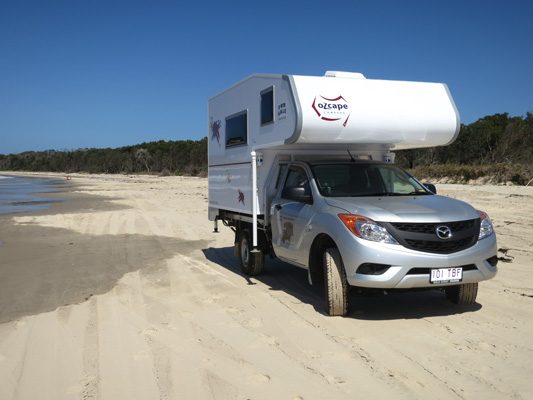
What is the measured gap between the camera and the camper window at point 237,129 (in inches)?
343

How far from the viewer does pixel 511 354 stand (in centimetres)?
502

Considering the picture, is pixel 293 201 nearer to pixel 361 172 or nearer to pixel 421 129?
pixel 361 172

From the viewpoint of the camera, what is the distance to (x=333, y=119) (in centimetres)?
694

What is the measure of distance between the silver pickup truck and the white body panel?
0.59 metres

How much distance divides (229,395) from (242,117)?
5.38 metres

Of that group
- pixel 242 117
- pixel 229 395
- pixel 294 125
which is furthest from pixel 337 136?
pixel 229 395

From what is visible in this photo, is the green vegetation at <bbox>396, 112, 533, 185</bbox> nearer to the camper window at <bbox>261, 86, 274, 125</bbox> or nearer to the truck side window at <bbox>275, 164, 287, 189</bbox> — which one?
the truck side window at <bbox>275, 164, 287, 189</bbox>

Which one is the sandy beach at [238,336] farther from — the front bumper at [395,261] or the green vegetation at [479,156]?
the green vegetation at [479,156]

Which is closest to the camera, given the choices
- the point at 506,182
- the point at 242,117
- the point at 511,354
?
the point at 511,354

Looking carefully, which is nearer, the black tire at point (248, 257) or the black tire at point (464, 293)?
the black tire at point (464, 293)

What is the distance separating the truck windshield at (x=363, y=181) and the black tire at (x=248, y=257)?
1816 millimetres

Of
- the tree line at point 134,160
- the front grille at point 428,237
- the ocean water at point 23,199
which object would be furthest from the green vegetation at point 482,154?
the tree line at point 134,160

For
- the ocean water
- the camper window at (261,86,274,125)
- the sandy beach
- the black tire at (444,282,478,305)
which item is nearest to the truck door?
the sandy beach

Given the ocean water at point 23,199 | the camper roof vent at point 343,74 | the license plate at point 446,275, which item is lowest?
the ocean water at point 23,199
